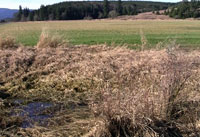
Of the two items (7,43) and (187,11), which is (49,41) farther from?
(187,11)

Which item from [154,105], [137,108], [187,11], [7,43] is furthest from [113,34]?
[187,11]

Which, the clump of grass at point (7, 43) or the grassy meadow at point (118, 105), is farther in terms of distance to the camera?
the clump of grass at point (7, 43)

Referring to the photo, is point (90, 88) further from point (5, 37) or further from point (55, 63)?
point (5, 37)

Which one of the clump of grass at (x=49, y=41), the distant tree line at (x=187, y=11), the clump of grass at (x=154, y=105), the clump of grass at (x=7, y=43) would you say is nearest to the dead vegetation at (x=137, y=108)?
the clump of grass at (x=154, y=105)

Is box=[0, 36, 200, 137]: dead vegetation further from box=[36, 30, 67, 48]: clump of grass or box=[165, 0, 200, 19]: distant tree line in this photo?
box=[165, 0, 200, 19]: distant tree line

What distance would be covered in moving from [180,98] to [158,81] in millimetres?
648

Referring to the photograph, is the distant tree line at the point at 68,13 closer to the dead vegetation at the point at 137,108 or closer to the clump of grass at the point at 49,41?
the clump of grass at the point at 49,41

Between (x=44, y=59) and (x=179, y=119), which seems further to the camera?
(x=44, y=59)

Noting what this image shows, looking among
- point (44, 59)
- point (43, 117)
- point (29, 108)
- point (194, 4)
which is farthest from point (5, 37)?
point (194, 4)

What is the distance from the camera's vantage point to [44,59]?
1459 centimetres

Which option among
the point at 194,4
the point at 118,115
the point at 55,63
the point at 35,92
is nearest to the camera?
the point at 118,115

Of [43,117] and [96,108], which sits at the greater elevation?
[96,108]

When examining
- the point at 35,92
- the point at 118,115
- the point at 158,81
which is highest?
the point at 158,81

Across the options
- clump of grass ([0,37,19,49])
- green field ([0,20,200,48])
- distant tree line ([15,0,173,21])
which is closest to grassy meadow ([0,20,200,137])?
green field ([0,20,200,48])
